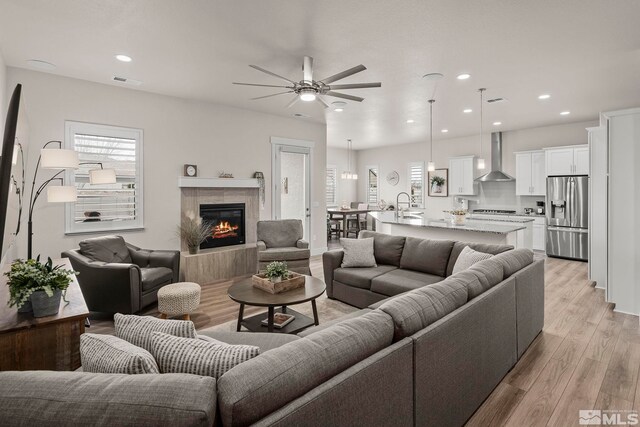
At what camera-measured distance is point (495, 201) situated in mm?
8070

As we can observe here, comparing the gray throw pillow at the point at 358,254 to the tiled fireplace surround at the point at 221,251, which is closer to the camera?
the gray throw pillow at the point at 358,254

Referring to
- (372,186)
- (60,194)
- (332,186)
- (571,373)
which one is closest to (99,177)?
(60,194)

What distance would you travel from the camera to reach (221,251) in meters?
5.27

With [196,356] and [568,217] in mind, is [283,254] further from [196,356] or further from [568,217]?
[568,217]

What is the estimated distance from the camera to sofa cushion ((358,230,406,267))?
4070 mm

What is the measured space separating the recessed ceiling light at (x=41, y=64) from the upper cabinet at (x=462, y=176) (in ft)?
26.7

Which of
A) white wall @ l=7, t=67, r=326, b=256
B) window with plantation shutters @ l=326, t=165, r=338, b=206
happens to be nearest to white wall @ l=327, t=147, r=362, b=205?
window with plantation shutters @ l=326, t=165, r=338, b=206

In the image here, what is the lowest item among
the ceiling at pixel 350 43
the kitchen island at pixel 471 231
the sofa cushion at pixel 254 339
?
the sofa cushion at pixel 254 339

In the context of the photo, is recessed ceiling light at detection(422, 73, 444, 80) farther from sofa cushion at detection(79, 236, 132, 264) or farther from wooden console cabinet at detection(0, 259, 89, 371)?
sofa cushion at detection(79, 236, 132, 264)

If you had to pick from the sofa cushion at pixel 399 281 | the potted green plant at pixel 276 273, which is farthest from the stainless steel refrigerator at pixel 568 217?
the potted green plant at pixel 276 273

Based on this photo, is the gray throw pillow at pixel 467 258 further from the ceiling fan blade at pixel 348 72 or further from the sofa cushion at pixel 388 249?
the ceiling fan blade at pixel 348 72

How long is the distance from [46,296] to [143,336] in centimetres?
104

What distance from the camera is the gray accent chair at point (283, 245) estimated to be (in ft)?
16.1

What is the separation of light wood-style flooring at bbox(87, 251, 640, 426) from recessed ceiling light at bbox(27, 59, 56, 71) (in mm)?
2946
